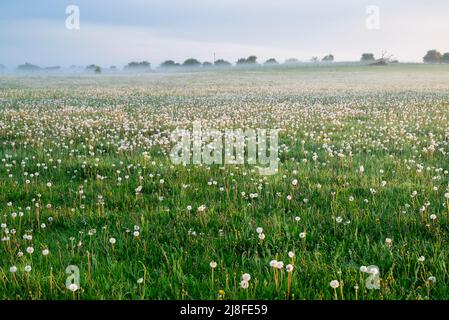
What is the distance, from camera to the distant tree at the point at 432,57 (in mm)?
Result: 159750

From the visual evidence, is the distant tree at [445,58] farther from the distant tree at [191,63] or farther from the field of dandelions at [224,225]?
the field of dandelions at [224,225]

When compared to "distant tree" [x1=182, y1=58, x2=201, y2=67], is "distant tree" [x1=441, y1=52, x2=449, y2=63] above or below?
below

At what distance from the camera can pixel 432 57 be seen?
162625 millimetres

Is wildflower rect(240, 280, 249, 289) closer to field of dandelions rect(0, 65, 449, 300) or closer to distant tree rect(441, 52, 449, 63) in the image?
field of dandelions rect(0, 65, 449, 300)

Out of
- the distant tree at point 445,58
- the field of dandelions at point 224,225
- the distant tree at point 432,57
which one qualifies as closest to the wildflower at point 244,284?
the field of dandelions at point 224,225

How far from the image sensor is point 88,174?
27.2 ft

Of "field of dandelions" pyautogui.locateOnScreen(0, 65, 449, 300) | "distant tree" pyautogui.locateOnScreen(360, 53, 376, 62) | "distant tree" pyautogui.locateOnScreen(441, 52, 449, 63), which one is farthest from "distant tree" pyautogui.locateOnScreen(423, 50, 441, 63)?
"field of dandelions" pyautogui.locateOnScreen(0, 65, 449, 300)

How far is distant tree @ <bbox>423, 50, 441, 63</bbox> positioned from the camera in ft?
524

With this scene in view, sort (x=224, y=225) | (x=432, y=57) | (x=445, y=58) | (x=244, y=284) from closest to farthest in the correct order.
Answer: (x=244, y=284), (x=224, y=225), (x=445, y=58), (x=432, y=57)

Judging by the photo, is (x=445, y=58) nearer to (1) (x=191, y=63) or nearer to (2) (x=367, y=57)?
(2) (x=367, y=57)

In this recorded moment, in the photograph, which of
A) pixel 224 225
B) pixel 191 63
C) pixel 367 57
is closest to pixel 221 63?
pixel 191 63

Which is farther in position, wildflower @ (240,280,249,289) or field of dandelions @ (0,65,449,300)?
field of dandelions @ (0,65,449,300)

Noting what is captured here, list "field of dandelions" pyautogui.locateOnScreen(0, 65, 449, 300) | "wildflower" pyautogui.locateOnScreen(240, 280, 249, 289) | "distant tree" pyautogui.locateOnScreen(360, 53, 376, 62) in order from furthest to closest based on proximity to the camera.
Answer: "distant tree" pyautogui.locateOnScreen(360, 53, 376, 62) < "field of dandelions" pyautogui.locateOnScreen(0, 65, 449, 300) < "wildflower" pyautogui.locateOnScreen(240, 280, 249, 289)
